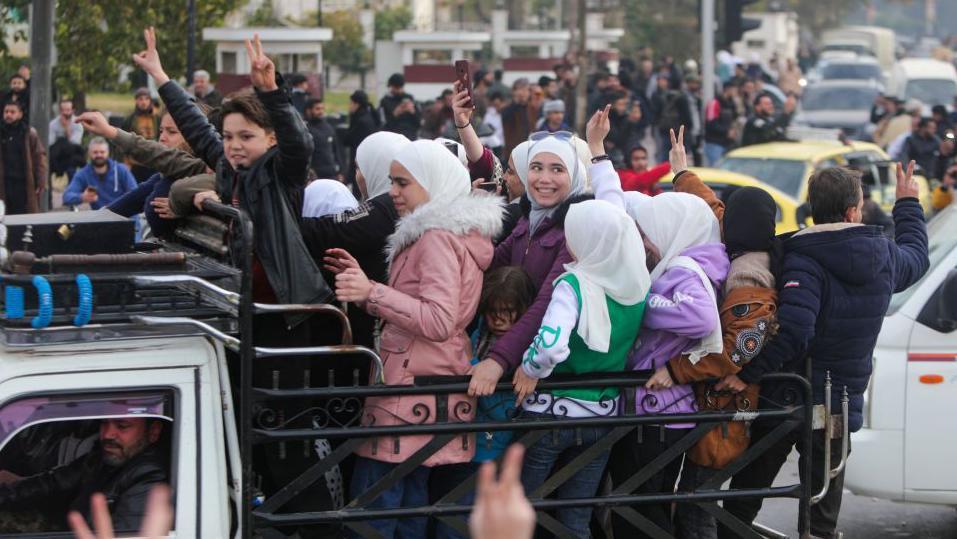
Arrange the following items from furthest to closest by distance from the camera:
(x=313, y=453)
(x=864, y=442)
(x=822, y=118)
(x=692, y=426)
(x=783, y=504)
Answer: (x=822, y=118) → (x=783, y=504) → (x=864, y=442) → (x=692, y=426) → (x=313, y=453)

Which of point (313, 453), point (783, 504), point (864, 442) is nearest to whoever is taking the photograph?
point (313, 453)

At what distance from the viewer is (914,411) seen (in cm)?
677

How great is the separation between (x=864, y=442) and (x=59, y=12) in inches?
634

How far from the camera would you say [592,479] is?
4531 millimetres

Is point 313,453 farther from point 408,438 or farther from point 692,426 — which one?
point 692,426

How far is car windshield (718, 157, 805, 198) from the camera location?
15.4m

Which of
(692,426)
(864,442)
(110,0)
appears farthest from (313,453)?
(110,0)

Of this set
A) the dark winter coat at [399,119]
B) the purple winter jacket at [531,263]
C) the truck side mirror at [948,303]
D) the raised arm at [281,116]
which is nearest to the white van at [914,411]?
the truck side mirror at [948,303]

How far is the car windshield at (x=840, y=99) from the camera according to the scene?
3459 cm

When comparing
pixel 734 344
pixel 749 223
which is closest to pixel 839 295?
pixel 749 223

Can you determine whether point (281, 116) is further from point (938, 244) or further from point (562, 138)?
point (938, 244)

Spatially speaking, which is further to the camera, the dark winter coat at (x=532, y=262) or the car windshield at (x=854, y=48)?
the car windshield at (x=854, y=48)

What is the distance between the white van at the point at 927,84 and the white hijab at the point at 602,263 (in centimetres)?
3255

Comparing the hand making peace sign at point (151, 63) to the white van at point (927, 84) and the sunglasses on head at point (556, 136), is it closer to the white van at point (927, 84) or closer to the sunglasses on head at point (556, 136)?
the sunglasses on head at point (556, 136)
